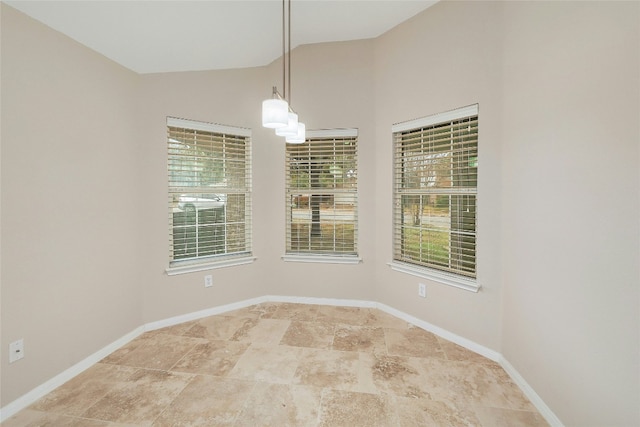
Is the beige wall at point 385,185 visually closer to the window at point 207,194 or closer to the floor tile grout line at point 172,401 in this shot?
the window at point 207,194

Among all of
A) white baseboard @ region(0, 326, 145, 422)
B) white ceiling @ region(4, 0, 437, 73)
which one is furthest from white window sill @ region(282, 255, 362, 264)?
white ceiling @ region(4, 0, 437, 73)

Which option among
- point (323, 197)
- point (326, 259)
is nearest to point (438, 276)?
point (326, 259)

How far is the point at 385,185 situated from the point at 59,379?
10.8 feet

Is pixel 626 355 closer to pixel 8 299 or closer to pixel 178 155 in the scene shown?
pixel 8 299

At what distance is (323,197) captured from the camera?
3.48m

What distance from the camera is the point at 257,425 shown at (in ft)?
5.50

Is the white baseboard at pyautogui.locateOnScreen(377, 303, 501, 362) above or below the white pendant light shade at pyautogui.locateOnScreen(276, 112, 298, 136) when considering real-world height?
below

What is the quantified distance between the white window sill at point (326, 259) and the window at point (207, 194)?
1.75 ft

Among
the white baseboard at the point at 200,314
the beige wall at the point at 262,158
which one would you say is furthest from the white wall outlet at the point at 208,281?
the white baseboard at the point at 200,314

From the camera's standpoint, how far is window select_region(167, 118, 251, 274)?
3021 mm

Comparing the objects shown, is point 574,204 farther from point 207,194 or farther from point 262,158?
point 207,194

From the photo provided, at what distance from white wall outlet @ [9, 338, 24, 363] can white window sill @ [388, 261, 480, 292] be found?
10.1 feet

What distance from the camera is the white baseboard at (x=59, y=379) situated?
5.83 ft

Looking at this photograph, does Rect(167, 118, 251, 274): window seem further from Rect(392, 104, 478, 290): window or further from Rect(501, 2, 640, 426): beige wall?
Rect(501, 2, 640, 426): beige wall
